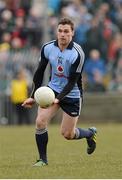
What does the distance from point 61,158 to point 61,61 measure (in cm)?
226

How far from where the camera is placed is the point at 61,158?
13.7 m

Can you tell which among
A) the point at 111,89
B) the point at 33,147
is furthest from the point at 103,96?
the point at 33,147

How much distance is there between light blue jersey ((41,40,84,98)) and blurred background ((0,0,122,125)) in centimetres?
1288

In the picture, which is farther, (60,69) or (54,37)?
(54,37)

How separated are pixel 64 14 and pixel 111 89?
3.00m

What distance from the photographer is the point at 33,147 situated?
16.5m

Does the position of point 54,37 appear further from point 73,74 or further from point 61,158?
point 73,74

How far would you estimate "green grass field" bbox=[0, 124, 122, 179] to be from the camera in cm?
1082

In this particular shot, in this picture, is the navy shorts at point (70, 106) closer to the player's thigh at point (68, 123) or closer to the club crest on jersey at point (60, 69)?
the player's thigh at point (68, 123)

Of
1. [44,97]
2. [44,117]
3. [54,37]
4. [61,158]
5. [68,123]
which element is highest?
[44,97]

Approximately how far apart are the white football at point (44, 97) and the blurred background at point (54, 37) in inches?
529

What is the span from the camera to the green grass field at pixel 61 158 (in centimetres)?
1082

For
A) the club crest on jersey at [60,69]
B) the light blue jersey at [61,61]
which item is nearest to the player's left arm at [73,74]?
the light blue jersey at [61,61]

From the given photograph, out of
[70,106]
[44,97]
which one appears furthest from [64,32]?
[70,106]
